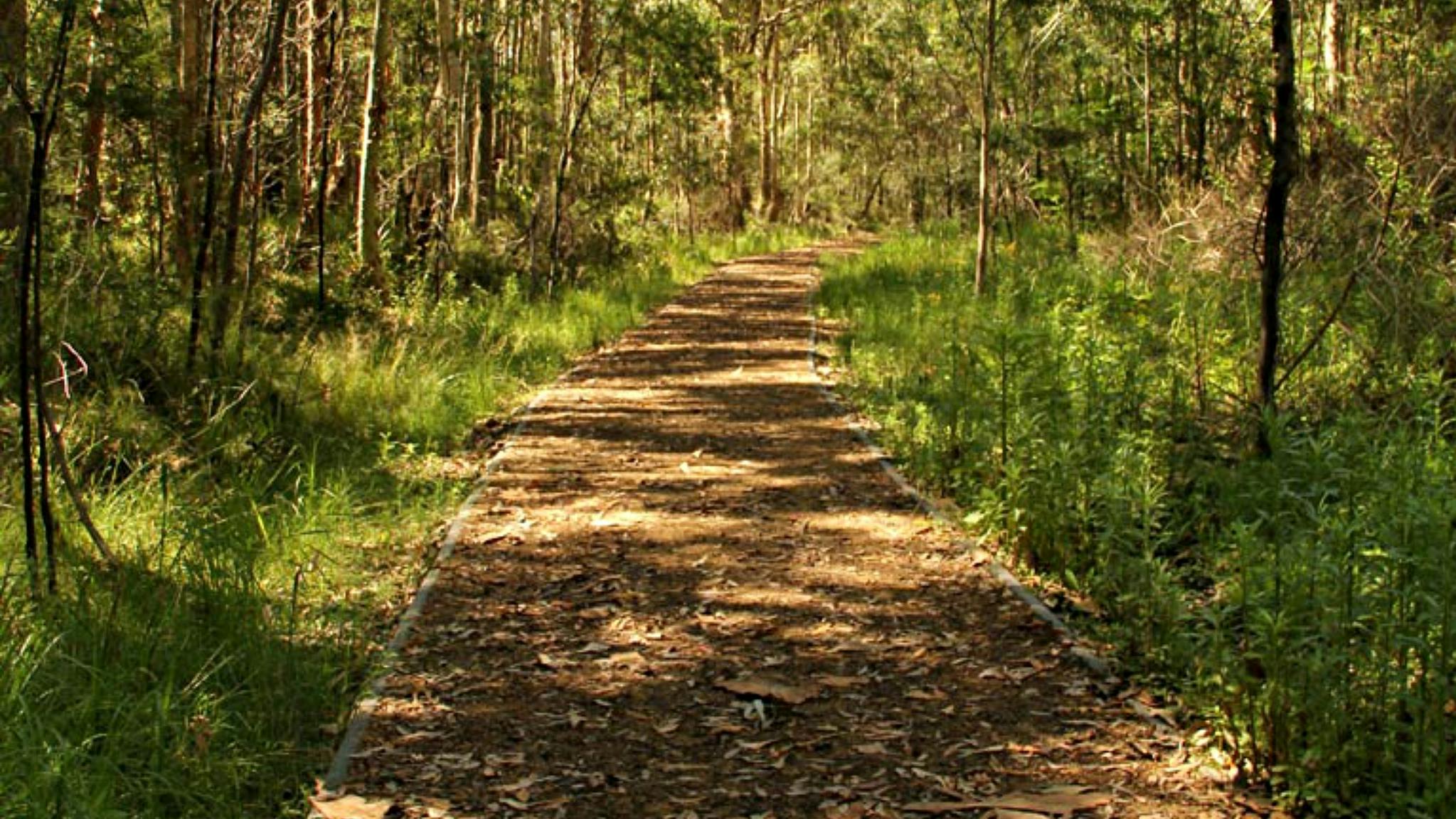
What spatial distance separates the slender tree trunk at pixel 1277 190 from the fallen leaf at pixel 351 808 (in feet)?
16.7

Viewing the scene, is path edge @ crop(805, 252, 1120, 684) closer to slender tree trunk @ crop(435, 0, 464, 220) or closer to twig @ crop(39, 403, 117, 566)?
twig @ crop(39, 403, 117, 566)

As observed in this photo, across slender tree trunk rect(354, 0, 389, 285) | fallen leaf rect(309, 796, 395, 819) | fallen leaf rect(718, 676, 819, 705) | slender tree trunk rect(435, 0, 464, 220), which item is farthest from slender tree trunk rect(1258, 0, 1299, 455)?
slender tree trunk rect(435, 0, 464, 220)

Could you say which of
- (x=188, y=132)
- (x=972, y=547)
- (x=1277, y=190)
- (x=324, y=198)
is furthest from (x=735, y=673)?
(x=324, y=198)

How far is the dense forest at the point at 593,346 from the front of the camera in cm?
471

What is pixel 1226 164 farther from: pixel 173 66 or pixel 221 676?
pixel 221 676

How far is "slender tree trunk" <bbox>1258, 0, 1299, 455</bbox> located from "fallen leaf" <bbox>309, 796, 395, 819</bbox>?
201 inches

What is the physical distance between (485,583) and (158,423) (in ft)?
11.3

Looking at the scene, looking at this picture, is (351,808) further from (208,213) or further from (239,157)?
(208,213)

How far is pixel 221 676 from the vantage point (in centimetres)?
529

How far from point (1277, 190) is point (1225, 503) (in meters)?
1.97

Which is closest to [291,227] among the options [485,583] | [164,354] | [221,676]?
[164,354]

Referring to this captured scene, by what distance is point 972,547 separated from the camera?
25.5 feet

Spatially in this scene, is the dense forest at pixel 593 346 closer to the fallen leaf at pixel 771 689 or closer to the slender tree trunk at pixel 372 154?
the slender tree trunk at pixel 372 154

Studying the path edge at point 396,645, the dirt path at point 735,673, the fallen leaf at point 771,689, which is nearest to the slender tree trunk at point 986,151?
the dirt path at point 735,673
